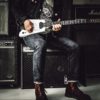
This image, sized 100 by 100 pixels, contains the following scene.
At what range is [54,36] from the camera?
2.78m

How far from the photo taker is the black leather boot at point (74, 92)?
8.44 feet

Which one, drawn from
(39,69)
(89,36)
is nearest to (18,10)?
(39,69)

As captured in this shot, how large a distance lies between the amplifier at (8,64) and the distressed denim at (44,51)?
12.2 inches

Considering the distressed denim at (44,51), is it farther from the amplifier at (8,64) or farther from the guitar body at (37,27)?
the amplifier at (8,64)

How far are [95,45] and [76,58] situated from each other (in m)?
0.69

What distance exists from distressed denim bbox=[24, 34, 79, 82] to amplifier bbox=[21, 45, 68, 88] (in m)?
0.15

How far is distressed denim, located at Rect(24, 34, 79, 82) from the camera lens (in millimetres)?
2520

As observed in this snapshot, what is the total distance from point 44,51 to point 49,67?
0.41 m

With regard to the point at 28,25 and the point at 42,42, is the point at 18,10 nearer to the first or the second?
the point at 28,25

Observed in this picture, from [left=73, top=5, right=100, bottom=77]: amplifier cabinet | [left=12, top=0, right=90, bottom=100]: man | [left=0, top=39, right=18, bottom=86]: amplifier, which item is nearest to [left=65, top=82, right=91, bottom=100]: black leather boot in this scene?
[left=12, top=0, right=90, bottom=100]: man

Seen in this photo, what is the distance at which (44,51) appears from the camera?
101 inches

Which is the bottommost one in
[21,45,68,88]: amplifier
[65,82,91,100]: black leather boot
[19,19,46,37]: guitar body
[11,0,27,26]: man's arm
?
[65,82,91,100]: black leather boot

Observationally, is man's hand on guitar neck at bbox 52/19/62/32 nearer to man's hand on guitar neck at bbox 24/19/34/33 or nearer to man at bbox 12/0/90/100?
man at bbox 12/0/90/100

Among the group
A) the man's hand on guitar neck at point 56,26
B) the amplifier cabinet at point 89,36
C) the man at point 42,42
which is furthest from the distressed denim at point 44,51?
the amplifier cabinet at point 89,36
